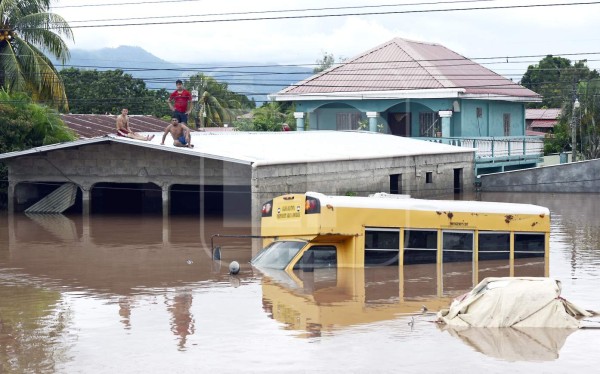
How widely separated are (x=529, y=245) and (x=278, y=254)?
19.7 feet

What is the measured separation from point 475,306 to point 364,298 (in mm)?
3417

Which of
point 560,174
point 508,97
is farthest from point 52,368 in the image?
point 508,97

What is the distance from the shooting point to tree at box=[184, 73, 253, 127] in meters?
76.3

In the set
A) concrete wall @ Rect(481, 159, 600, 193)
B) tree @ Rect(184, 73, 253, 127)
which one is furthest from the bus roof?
tree @ Rect(184, 73, 253, 127)

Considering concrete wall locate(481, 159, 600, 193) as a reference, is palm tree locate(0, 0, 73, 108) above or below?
above

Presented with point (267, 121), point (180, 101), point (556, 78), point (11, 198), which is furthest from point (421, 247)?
point (556, 78)

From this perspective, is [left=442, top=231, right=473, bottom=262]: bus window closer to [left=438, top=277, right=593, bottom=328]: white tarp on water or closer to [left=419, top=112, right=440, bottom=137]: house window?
[left=438, top=277, right=593, bottom=328]: white tarp on water

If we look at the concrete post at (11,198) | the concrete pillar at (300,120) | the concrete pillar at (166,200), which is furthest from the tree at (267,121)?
the concrete pillar at (166,200)

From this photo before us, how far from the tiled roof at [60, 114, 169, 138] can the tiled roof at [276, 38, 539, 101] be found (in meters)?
8.72

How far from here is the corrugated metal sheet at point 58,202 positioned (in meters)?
39.0

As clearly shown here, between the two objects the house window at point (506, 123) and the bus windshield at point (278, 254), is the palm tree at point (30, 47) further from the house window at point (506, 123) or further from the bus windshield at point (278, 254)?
the house window at point (506, 123)

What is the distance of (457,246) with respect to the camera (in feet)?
76.5

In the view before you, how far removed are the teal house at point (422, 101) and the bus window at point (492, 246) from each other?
91.0ft

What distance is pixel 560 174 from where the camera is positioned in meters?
48.5
